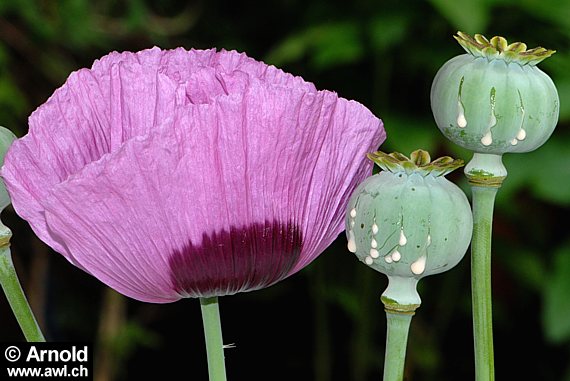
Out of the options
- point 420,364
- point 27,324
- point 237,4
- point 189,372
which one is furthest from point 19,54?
point 27,324

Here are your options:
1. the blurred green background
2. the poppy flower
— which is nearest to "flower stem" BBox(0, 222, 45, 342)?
the poppy flower

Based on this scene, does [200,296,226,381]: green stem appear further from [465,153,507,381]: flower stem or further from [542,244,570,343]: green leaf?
[542,244,570,343]: green leaf

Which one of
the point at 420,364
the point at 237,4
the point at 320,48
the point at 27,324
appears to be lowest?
the point at 27,324

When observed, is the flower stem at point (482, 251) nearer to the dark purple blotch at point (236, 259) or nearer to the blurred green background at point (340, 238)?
the dark purple blotch at point (236, 259)

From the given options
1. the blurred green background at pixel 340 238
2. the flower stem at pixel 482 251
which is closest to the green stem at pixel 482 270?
the flower stem at pixel 482 251

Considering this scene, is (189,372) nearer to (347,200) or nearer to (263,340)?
(263,340)
